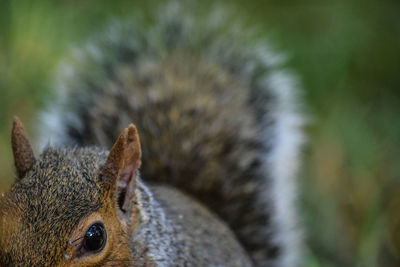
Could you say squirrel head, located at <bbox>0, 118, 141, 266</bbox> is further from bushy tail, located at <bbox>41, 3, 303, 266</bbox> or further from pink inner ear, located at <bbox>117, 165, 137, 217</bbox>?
bushy tail, located at <bbox>41, 3, 303, 266</bbox>

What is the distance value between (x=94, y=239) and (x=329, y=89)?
2.21 metres

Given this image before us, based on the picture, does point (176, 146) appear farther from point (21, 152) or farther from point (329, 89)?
point (329, 89)

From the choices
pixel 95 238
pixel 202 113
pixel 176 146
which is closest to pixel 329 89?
pixel 202 113

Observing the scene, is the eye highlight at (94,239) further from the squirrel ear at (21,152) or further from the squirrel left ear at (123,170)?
the squirrel ear at (21,152)

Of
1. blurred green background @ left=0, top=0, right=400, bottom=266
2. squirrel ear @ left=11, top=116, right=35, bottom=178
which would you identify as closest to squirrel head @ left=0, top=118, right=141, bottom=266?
squirrel ear @ left=11, top=116, right=35, bottom=178

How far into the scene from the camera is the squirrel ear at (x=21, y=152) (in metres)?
1.51

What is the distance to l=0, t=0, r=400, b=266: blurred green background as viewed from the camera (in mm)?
2623

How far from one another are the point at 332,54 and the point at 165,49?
1.22m

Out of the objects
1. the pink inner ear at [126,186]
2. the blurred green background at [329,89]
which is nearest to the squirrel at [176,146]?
the pink inner ear at [126,186]

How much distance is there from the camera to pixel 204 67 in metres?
2.52

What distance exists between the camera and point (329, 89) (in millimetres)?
3293

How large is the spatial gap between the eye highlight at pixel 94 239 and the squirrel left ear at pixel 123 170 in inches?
4.0

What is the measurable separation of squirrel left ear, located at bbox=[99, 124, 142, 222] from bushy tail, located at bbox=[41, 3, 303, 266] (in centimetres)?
69

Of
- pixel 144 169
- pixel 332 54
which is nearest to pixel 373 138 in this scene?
pixel 332 54
